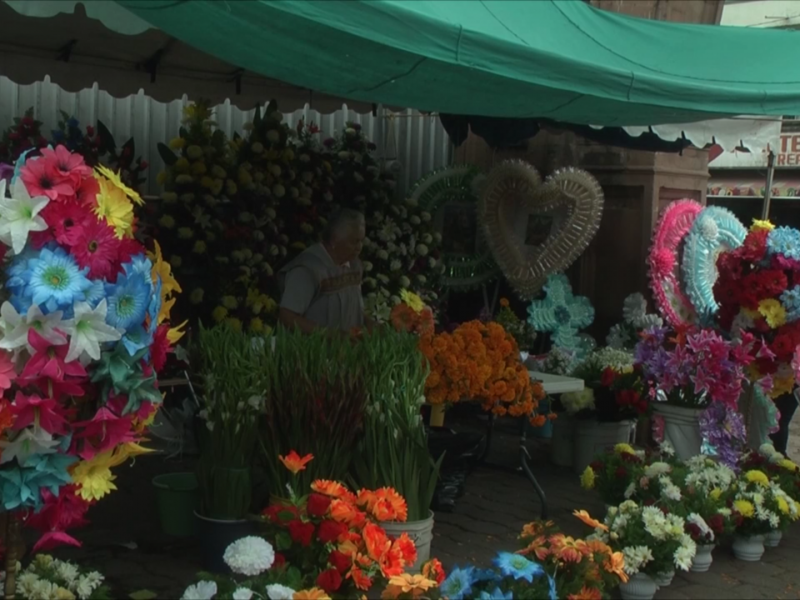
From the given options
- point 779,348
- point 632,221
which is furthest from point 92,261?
point 632,221

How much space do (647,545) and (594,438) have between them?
220 cm

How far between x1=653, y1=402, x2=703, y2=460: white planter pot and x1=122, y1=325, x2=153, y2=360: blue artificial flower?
337 cm

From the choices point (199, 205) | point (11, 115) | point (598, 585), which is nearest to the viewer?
point (598, 585)

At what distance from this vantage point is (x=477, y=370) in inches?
184

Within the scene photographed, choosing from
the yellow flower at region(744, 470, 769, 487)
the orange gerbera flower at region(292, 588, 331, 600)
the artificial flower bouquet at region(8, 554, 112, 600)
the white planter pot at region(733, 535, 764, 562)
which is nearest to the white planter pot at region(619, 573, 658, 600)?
the white planter pot at region(733, 535, 764, 562)

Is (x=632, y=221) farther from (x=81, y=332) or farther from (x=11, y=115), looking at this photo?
(x=81, y=332)

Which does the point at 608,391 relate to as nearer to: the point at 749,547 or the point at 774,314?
the point at 774,314

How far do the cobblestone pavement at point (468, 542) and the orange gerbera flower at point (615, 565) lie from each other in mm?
530

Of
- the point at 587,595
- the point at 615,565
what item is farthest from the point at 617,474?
the point at 587,595

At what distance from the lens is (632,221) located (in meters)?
7.71

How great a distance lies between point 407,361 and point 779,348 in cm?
225

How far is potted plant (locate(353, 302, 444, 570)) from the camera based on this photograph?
4.16 m

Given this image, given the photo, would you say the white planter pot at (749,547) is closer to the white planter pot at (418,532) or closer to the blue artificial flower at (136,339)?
the white planter pot at (418,532)

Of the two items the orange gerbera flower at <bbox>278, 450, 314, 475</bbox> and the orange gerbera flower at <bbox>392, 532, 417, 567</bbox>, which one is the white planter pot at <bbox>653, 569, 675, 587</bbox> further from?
the orange gerbera flower at <bbox>278, 450, 314, 475</bbox>
